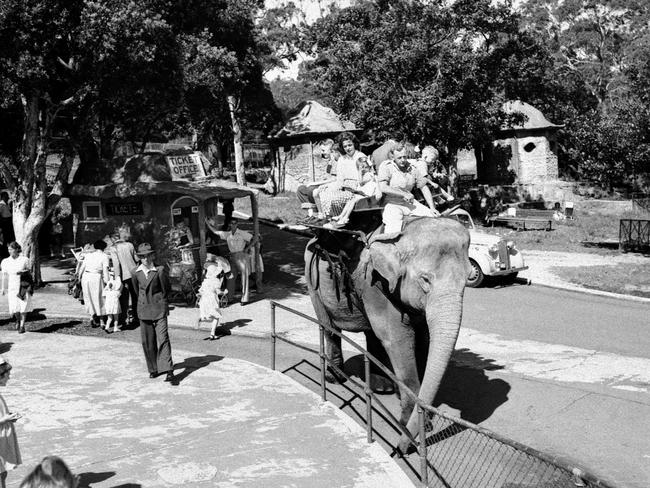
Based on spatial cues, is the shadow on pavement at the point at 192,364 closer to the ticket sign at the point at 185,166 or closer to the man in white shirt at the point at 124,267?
the man in white shirt at the point at 124,267

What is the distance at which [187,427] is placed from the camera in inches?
364

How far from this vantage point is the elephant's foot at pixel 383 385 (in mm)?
10703

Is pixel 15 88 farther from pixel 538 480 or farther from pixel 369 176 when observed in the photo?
pixel 538 480

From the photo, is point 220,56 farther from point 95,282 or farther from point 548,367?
point 548,367

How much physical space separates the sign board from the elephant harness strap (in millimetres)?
9771

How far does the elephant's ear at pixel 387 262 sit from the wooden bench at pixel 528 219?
85.4 ft

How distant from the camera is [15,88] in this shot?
55.0ft

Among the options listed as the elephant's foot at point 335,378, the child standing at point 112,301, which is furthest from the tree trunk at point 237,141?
the elephant's foot at point 335,378

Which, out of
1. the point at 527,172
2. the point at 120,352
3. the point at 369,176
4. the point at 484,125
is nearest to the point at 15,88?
the point at 120,352

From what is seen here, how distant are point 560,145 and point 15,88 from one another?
42.0 metres

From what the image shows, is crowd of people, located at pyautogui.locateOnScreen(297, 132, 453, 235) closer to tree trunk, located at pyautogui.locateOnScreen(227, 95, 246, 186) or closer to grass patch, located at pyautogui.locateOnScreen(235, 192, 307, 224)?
grass patch, located at pyautogui.locateOnScreen(235, 192, 307, 224)

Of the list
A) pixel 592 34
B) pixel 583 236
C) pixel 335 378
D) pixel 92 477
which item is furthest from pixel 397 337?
pixel 592 34

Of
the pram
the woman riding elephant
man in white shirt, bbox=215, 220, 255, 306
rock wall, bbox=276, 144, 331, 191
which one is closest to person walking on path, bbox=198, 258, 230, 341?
the pram

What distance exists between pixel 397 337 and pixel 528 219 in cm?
2608
